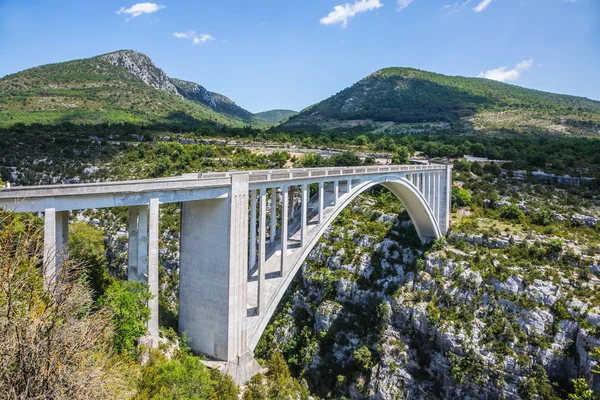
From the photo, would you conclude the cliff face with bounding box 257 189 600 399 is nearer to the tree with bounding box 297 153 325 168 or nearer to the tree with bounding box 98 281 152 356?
the tree with bounding box 297 153 325 168

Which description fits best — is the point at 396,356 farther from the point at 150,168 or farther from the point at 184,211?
the point at 150,168

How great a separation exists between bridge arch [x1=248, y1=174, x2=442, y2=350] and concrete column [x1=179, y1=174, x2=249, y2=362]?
110 cm

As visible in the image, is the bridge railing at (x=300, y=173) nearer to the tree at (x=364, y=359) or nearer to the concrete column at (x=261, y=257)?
the concrete column at (x=261, y=257)

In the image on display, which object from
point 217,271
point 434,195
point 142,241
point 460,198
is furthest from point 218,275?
point 460,198

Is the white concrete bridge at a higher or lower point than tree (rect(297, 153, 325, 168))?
lower

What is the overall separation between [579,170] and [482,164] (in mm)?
9417

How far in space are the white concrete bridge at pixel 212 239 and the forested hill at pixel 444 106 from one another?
7120 centimetres

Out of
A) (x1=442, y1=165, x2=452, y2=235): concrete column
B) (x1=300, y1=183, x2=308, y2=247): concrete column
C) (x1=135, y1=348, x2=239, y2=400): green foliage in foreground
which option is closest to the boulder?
(x1=442, y1=165, x2=452, y2=235): concrete column

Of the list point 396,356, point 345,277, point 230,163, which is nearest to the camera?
point 396,356

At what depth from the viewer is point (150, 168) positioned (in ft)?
112

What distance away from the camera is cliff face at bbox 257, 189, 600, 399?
20.3 meters

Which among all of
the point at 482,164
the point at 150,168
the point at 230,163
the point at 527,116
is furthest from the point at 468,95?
the point at 150,168

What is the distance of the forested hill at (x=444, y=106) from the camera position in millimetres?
73138

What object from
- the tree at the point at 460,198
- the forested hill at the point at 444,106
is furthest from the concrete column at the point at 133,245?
the forested hill at the point at 444,106
